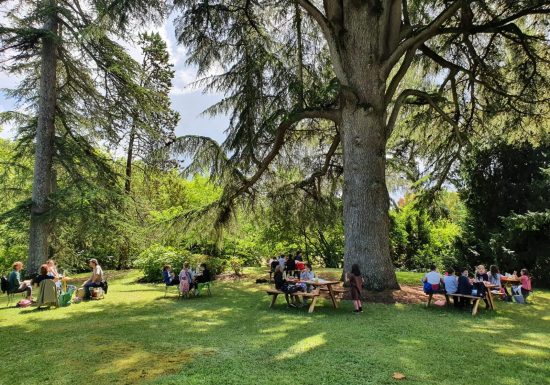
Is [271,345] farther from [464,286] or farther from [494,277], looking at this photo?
[494,277]

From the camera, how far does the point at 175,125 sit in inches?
1411

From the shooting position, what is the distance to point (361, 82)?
11.6 metres

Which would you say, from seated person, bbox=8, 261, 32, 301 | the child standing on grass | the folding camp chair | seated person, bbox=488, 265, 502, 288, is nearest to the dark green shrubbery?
seated person, bbox=8, 261, 32, 301

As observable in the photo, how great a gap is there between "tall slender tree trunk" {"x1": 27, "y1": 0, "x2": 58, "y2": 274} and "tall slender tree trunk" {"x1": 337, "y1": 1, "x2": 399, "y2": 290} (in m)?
10.1

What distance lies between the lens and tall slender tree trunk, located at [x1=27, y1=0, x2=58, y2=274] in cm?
1459

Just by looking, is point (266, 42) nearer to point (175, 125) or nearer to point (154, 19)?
point (154, 19)

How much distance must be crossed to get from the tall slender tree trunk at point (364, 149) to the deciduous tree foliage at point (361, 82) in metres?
0.03

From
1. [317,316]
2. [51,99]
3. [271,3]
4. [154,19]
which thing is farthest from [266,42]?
[317,316]

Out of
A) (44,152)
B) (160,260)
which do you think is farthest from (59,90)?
(160,260)

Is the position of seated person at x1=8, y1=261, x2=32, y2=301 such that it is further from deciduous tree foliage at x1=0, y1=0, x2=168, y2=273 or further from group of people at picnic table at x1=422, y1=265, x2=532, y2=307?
group of people at picnic table at x1=422, y1=265, x2=532, y2=307

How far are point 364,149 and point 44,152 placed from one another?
1132cm

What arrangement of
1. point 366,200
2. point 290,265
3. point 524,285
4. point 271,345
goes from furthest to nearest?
point 290,265
point 524,285
point 366,200
point 271,345

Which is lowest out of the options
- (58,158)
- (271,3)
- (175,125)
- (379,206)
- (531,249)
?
(531,249)

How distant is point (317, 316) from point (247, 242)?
10305 mm
